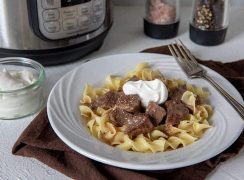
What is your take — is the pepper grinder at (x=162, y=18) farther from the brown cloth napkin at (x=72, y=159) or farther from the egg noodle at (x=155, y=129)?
the brown cloth napkin at (x=72, y=159)

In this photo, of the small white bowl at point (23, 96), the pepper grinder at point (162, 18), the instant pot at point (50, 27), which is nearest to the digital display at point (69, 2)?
the instant pot at point (50, 27)

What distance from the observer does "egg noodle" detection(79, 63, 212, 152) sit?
62 centimetres

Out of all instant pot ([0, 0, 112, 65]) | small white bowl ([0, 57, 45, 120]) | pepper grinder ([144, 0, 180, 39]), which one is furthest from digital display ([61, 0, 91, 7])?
pepper grinder ([144, 0, 180, 39])

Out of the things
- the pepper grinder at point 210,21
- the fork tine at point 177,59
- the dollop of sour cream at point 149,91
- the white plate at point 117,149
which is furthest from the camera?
the pepper grinder at point 210,21

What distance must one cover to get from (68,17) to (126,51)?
177mm

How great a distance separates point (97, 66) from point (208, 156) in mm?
280

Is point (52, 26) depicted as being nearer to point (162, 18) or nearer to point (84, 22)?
point (84, 22)

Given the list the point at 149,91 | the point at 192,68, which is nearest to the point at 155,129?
the point at 149,91

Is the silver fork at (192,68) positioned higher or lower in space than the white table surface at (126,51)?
higher

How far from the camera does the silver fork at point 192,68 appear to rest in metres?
0.68

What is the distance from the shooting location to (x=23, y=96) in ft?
2.33

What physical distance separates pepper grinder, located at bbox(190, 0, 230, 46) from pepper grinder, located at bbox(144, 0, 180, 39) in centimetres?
4

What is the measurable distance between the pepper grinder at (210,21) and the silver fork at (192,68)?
0.06 meters

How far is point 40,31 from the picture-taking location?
771 millimetres
